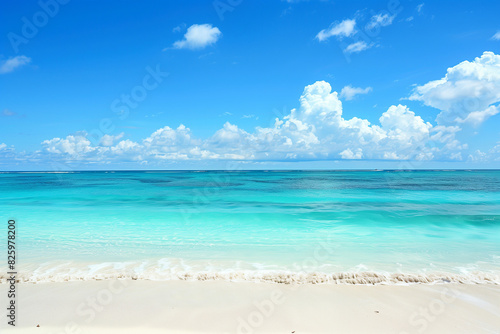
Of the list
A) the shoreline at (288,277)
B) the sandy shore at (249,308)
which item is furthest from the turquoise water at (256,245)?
the sandy shore at (249,308)

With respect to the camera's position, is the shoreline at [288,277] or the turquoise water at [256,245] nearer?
the shoreline at [288,277]

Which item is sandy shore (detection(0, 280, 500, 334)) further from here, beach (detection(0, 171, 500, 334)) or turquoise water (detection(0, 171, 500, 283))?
turquoise water (detection(0, 171, 500, 283))

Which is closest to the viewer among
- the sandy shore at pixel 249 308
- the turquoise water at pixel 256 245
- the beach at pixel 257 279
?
the sandy shore at pixel 249 308

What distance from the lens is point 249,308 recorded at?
5.31 meters

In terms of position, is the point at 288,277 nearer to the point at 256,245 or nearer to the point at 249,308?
the point at 249,308

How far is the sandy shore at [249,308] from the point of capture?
4.65 meters

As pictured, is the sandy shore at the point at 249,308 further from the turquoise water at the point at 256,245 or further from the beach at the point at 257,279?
the turquoise water at the point at 256,245

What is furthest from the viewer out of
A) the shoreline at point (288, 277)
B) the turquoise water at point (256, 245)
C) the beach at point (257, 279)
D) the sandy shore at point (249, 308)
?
the turquoise water at point (256, 245)

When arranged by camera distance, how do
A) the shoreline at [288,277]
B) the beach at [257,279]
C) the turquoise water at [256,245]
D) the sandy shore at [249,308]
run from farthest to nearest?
the turquoise water at [256,245] → the shoreline at [288,277] → the beach at [257,279] → the sandy shore at [249,308]

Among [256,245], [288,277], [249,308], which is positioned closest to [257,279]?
[288,277]

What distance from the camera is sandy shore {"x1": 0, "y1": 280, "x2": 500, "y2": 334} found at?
4.65 meters

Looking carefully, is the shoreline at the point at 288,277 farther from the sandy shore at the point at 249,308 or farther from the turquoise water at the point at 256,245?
the sandy shore at the point at 249,308

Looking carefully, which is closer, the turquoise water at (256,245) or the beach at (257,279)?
the beach at (257,279)

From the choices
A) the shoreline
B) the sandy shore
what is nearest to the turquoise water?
the shoreline
